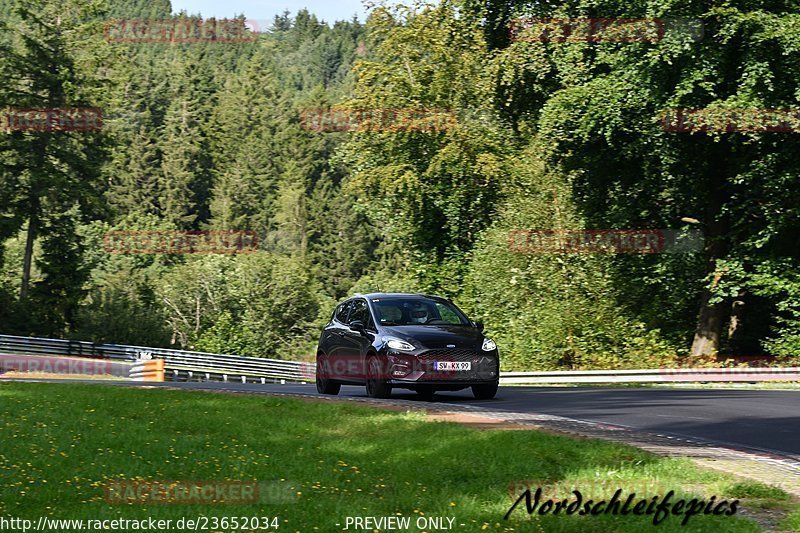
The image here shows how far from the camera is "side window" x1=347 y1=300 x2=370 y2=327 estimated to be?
19377 millimetres

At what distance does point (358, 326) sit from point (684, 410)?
5369 mm

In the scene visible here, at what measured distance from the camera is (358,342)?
62.5 feet

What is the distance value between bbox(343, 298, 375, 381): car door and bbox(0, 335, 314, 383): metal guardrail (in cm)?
3212

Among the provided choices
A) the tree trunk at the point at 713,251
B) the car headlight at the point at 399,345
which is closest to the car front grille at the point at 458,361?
the car headlight at the point at 399,345

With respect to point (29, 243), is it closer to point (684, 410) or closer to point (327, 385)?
point (327, 385)

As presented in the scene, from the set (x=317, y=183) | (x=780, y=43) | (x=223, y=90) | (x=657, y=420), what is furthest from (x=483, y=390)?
(x=223, y=90)

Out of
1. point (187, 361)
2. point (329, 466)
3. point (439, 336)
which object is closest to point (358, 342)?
point (439, 336)

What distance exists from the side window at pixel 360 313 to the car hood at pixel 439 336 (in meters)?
0.92

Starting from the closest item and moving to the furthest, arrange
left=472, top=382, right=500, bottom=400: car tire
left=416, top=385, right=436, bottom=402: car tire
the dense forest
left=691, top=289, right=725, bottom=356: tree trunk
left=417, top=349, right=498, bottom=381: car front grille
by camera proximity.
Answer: left=417, top=349, right=498, bottom=381: car front grille → left=472, top=382, right=500, bottom=400: car tire → left=416, top=385, right=436, bottom=402: car tire → the dense forest → left=691, top=289, right=725, bottom=356: tree trunk

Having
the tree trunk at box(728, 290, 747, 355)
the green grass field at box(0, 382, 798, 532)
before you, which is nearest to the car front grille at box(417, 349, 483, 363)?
the green grass field at box(0, 382, 798, 532)

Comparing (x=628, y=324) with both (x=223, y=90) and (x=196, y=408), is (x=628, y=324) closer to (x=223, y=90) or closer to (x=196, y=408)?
(x=196, y=408)

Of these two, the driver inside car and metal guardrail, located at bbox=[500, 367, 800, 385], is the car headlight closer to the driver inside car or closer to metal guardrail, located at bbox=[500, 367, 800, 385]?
the driver inside car

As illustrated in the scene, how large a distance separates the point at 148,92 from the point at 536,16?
381 ft

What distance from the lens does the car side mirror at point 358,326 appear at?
62.4ft
